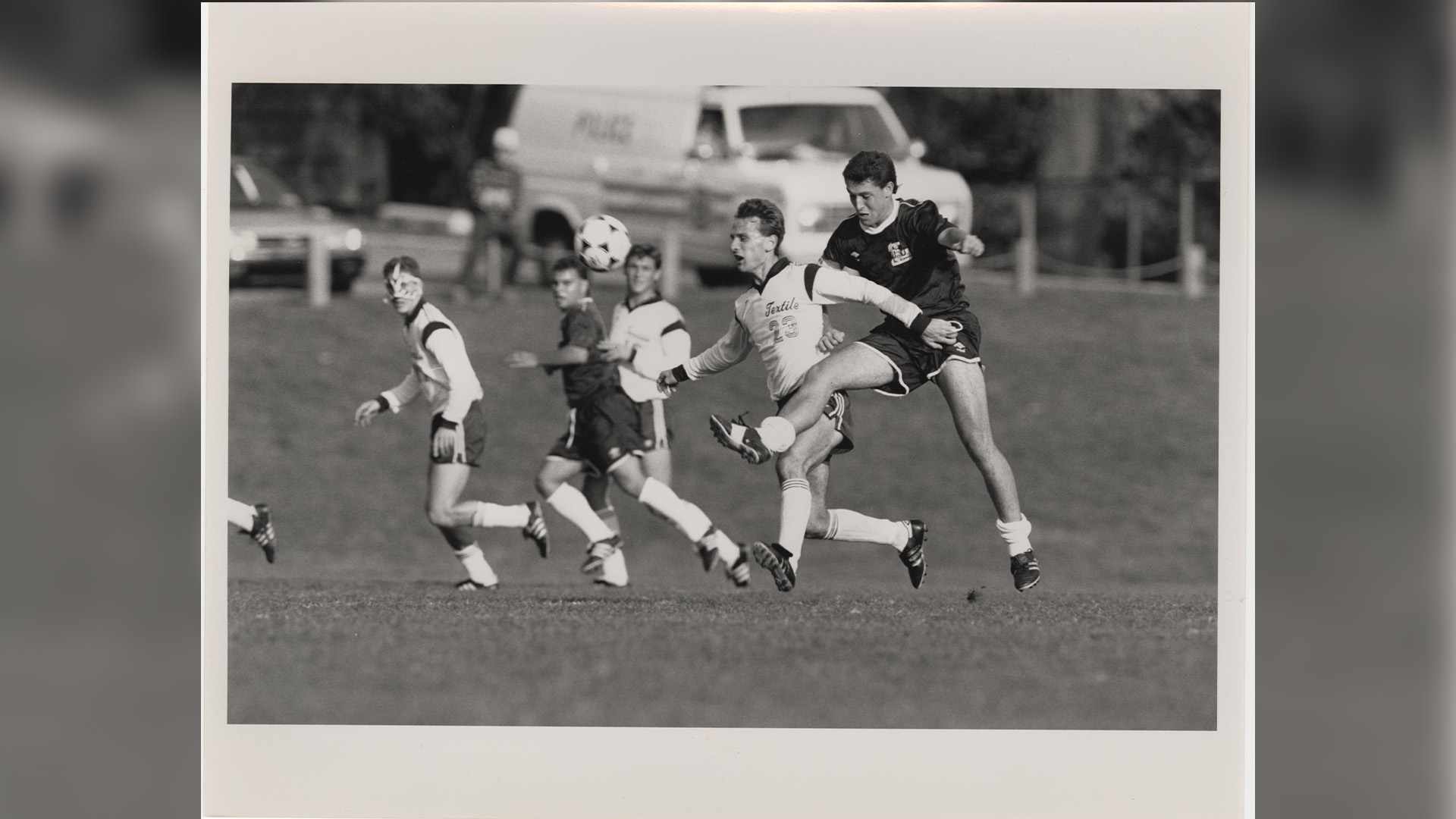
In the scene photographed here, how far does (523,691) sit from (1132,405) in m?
10.1

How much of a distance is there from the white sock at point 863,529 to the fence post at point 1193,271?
9911 mm

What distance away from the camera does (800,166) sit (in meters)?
16.0

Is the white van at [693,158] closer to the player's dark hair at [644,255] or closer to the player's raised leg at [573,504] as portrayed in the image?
the player's dark hair at [644,255]

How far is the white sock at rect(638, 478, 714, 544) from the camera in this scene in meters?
11.1

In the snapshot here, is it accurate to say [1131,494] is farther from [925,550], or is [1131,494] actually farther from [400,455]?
[400,455]

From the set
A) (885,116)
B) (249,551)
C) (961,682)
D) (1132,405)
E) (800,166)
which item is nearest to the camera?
(961,682)

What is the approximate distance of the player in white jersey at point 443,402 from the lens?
36.7 ft

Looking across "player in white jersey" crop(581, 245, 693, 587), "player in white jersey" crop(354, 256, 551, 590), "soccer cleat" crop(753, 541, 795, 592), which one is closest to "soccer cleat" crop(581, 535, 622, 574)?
"player in white jersey" crop(354, 256, 551, 590)

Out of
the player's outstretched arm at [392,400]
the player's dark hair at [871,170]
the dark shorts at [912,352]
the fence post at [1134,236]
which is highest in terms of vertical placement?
the fence post at [1134,236]

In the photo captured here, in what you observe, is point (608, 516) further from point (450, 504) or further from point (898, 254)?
point (898, 254)

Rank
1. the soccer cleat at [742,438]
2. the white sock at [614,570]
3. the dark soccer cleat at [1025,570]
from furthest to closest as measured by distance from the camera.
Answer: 1. the white sock at [614,570]
2. the dark soccer cleat at [1025,570]
3. the soccer cleat at [742,438]

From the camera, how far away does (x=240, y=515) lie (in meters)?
11.2

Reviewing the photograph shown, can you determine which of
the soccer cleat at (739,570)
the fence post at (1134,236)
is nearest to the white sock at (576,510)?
the soccer cleat at (739,570)

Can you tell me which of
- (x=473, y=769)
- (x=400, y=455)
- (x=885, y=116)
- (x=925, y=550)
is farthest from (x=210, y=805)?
(x=885, y=116)
